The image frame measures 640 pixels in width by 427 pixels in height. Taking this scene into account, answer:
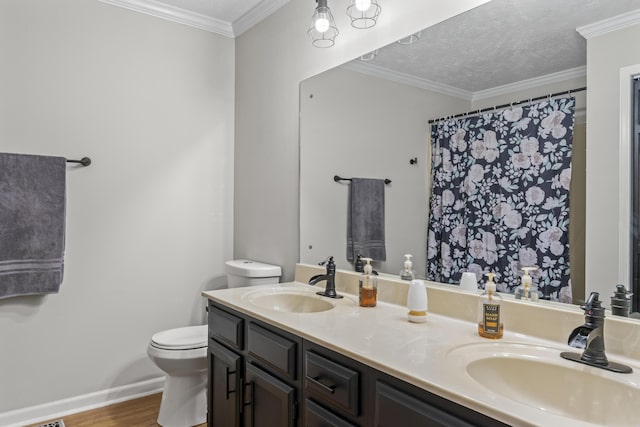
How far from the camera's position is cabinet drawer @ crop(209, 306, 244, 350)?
1.81 m

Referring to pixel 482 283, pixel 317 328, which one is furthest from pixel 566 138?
pixel 317 328

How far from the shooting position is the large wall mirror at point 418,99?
52.6 inches

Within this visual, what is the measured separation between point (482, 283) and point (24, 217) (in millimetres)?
2396

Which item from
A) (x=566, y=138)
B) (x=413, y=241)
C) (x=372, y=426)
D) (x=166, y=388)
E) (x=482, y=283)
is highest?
(x=566, y=138)

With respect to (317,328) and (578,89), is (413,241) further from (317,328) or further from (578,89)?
(578,89)

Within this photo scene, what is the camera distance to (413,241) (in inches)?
72.9

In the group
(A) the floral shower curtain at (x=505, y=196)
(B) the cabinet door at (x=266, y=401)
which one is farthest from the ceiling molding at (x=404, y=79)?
(B) the cabinet door at (x=266, y=401)

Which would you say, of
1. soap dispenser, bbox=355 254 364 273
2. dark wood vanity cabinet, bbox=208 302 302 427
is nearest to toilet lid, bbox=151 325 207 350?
dark wood vanity cabinet, bbox=208 302 302 427

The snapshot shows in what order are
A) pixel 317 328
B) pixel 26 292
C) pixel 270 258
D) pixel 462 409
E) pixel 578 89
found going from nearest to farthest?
pixel 462 409
pixel 578 89
pixel 317 328
pixel 26 292
pixel 270 258

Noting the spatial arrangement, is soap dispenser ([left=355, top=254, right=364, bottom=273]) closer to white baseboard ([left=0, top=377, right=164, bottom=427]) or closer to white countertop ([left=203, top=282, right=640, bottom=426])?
→ white countertop ([left=203, top=282, right=640, bottom=426])

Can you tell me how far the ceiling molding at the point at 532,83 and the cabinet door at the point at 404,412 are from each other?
108 centimetres

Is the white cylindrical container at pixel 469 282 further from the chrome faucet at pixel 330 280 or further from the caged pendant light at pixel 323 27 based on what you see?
the caged pendant light at pixel 323 27

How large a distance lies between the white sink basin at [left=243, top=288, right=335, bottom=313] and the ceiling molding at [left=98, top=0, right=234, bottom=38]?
79.3 inches

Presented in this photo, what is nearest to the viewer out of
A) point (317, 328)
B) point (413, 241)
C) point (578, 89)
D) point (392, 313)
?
point (578, 89)
